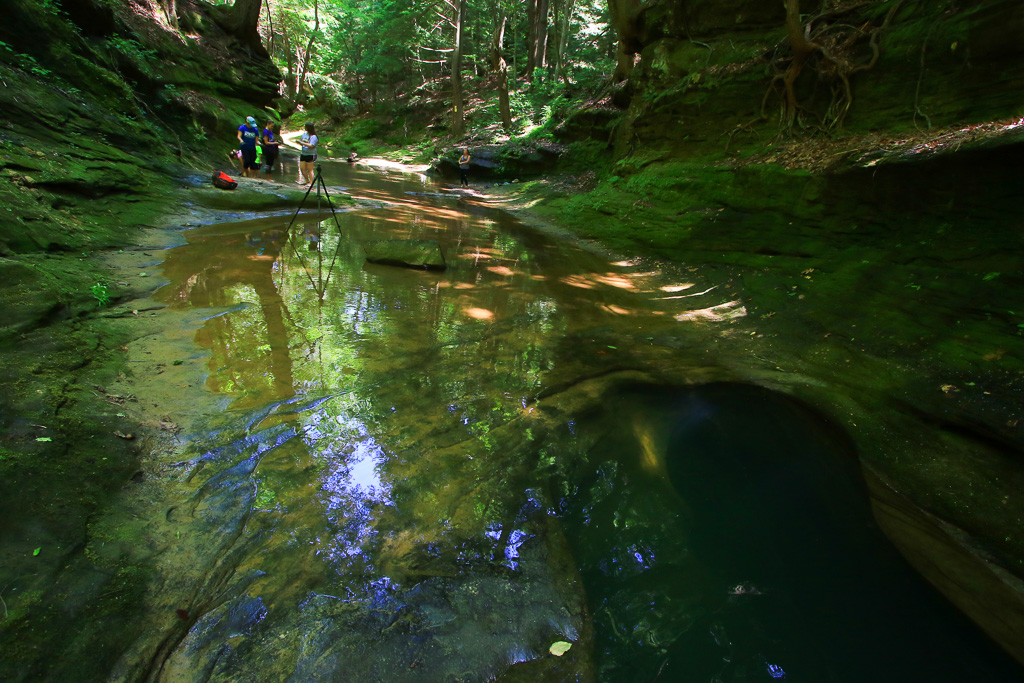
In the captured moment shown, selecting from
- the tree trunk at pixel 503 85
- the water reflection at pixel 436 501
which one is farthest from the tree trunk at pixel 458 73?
the water reflection at pixel 436 501

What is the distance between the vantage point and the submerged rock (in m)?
7.71

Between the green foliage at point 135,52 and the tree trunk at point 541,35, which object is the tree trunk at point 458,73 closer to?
the tree trunk at point 541,35

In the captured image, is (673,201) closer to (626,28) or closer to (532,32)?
(626,28)

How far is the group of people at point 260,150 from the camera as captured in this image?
13.2m

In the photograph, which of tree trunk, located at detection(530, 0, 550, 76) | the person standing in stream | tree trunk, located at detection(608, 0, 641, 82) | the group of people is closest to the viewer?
the group of people

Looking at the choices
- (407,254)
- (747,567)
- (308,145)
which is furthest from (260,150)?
(747,567)

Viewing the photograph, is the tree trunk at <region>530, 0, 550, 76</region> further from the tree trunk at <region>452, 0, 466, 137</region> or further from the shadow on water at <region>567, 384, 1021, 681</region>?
the shadow on water at <region>567, 384, 1021, 681</region>

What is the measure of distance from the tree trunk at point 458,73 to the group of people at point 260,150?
13.1 metres

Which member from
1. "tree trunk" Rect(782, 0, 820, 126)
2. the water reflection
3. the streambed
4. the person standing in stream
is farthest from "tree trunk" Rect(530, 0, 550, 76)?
the streambed

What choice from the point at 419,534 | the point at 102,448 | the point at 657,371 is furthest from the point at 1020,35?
the point at 102,448

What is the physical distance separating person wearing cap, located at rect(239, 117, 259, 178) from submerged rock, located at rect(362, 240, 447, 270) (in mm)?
8625

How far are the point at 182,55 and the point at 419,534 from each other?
65.9 feet

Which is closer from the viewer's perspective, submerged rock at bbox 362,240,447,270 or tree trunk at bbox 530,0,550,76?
submerged rock at bbox 362,240,447,270

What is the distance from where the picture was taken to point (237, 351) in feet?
14.2
